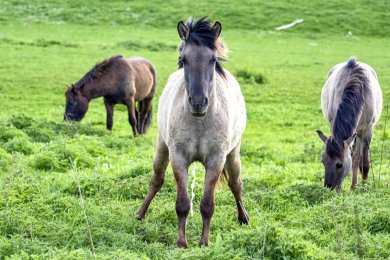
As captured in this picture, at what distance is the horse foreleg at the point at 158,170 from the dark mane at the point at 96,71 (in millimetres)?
8548

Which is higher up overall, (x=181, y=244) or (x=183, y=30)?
(x=183, y=30)

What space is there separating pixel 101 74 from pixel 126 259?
36.2 feet

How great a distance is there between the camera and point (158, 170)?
791 cm

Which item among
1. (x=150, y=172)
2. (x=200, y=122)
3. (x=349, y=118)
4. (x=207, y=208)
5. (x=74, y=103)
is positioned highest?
(x=200, y=122)

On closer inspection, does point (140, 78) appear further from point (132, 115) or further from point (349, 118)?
point (349, 118)

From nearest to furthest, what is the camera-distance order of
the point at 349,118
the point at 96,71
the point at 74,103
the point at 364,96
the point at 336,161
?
the point at 336,161 → the point at 349,118 → the point at 364,96 → the point at 74,103 → the point at 96,71

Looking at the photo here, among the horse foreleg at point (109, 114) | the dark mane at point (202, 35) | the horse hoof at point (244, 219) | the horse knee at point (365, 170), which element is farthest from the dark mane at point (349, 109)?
the horse foreleg at point (109, 114)

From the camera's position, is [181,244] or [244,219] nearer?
[181,244]

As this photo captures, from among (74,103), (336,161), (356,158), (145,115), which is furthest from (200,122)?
(145,115)

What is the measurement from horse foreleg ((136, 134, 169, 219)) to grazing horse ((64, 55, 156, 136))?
27.2 ft

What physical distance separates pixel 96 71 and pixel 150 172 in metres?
7.19

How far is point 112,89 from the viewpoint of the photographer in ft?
53.5

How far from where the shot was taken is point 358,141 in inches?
418

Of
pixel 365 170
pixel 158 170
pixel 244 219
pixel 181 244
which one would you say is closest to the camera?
pixel 181 244
